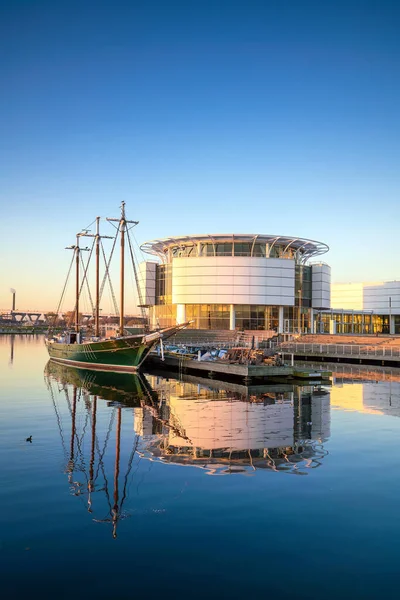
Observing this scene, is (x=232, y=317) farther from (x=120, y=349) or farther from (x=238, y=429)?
(x=238, y=429)

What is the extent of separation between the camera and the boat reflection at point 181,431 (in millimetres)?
14992

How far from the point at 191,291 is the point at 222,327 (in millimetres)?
7657

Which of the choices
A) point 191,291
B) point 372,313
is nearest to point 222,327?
point 191,291

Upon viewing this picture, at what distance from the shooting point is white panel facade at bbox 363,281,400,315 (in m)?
122

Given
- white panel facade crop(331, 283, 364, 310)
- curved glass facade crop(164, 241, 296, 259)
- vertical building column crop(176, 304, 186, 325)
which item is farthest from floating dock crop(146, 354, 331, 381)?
white panel facade crop(331, 283, 364, 310)

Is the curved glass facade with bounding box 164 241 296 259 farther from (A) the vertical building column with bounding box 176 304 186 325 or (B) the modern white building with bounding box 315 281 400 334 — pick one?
(B) the modern white building with bounding box 315 281 400 334

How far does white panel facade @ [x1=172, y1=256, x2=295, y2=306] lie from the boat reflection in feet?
151

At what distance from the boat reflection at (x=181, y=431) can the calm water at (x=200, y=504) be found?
9 centimetres

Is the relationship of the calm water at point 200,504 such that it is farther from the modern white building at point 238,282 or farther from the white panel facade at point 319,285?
the white panel facade at point 319,285

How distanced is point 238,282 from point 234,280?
2.32ft

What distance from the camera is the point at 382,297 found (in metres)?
123

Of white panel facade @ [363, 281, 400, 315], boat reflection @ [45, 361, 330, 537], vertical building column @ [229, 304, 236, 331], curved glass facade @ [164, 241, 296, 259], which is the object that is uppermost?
curved glass facade @ [164, 241, 296, 259]

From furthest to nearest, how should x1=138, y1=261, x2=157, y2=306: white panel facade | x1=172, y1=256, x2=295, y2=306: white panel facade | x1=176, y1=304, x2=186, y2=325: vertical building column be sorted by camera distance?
x1=138, y1=261, x2=157, y2=306: white panel facade → x1=176, y1=304, x2=186, y2=325: vertical building column → x1=172, y1=256, x2=295, y2=306: white panel facade

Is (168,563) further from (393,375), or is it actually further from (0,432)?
(393,375)
